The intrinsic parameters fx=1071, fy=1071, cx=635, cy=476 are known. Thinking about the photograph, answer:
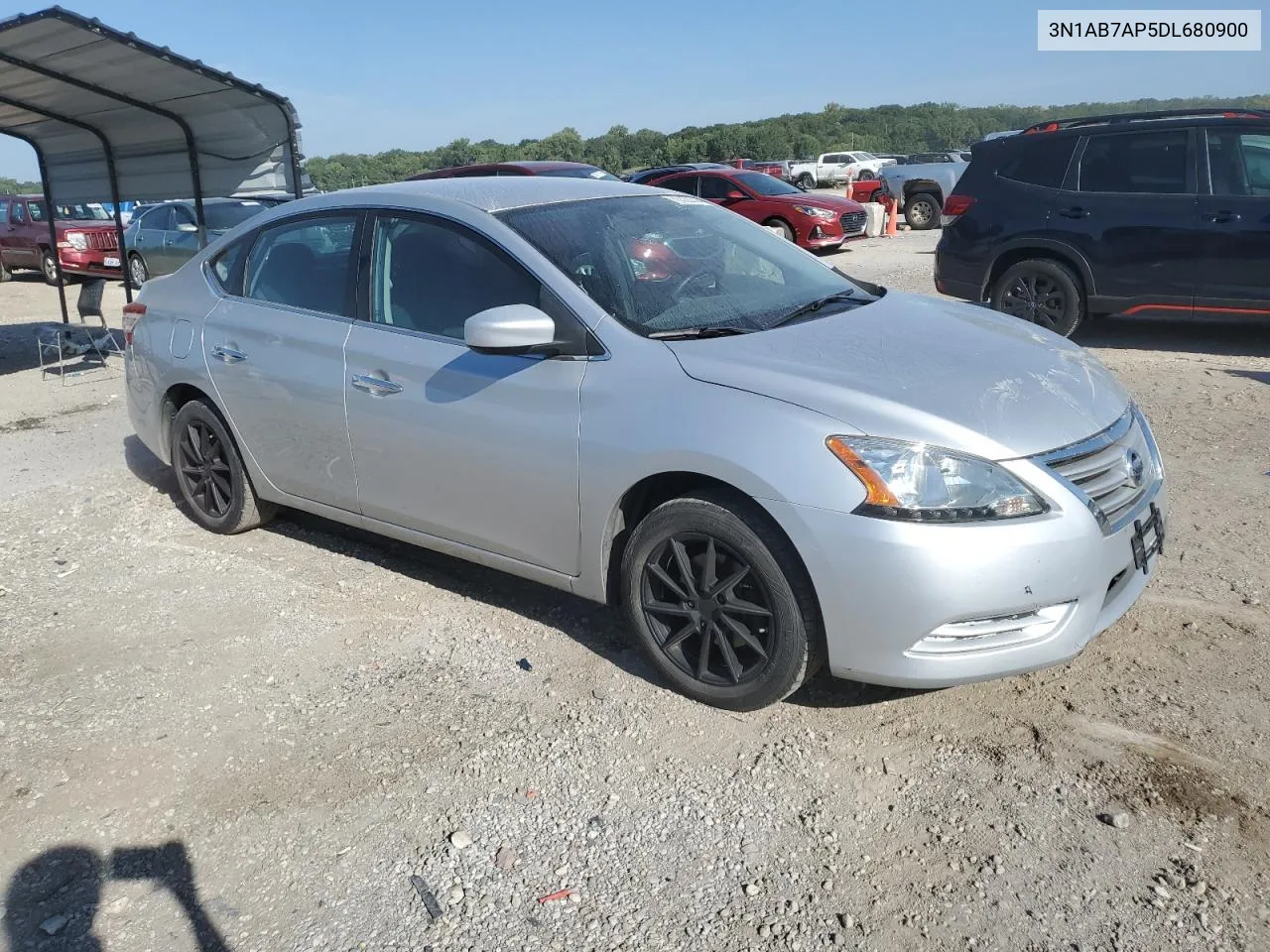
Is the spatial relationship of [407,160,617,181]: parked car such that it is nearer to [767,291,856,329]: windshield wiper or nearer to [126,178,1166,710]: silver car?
[126,178,1166,710]: silver car

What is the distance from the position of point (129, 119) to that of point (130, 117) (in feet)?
0.19

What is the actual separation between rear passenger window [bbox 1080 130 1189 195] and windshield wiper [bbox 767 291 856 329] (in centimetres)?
539

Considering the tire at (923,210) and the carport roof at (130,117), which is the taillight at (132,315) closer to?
the carport roof at (130,117)

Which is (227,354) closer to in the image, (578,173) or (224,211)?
(578,173)

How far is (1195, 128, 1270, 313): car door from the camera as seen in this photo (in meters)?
8.02

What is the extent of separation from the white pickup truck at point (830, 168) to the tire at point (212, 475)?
38114 mm

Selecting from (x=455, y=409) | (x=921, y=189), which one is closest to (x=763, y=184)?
(x=921, y=189)

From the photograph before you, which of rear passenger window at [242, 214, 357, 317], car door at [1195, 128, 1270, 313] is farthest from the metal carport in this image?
car door at [1195, 128, 1270, 313]

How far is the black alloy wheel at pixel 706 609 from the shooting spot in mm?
3377

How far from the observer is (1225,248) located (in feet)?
26.6

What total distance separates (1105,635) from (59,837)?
11.5ft

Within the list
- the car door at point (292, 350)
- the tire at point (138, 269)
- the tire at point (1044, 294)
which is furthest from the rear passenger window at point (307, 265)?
the tire at point (138, 269)

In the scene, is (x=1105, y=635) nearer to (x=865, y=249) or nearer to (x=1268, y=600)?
(x=1268, y=600)

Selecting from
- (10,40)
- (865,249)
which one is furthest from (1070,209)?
(865,249)
